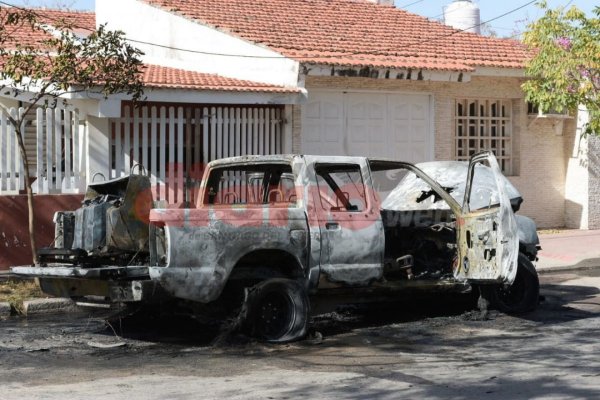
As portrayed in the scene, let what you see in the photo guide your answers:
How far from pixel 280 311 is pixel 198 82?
27.6 feet

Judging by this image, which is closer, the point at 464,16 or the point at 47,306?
the point at 47,306

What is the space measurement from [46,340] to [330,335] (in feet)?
8.81

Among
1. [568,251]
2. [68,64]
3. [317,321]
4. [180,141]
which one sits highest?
[68,64]

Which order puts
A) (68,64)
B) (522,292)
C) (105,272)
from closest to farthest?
(105,272), (522,292), (68,64)

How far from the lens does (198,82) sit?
690 inches

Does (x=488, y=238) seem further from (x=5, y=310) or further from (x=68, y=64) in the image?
(x=68, y=64)

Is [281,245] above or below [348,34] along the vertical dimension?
below

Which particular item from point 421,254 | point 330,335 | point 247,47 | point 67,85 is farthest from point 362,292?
point 247,47

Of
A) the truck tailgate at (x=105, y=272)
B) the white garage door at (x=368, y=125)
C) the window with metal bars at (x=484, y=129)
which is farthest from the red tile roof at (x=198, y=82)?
the truck tailgate at (x=105, y=272)

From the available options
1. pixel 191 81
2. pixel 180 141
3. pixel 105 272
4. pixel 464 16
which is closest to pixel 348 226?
pixel 105 272

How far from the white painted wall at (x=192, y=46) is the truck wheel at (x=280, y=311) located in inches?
368

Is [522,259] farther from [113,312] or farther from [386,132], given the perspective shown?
[386,132]

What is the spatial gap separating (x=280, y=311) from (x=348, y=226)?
105cm

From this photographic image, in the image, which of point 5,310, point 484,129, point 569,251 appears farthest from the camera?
point 484,129
